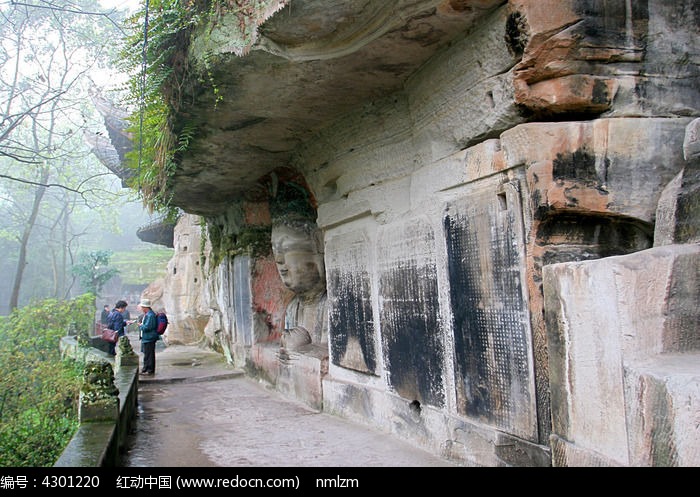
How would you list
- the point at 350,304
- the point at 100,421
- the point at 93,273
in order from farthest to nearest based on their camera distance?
the point at 93,273 < the point at 350,304 < the point at 100,421

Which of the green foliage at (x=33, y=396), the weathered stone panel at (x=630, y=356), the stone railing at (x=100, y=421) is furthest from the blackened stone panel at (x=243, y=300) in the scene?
the weathered stone panel at (x=630, y=356)

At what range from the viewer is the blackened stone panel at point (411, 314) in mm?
4023

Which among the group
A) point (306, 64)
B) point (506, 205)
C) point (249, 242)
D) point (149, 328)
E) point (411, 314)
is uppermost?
point (306, 64)

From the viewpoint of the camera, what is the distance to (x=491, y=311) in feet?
11.1

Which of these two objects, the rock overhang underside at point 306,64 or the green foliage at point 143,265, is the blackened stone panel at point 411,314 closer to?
the rock overhang underside at point 306,64

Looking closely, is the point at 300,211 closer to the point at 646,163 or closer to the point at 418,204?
the point at 418,204

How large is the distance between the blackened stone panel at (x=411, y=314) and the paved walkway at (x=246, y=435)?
1.65 feet

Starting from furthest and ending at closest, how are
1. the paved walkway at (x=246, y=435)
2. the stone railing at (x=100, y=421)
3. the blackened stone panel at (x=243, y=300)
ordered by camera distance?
the blackened stone panel at (x=243, y=300), the paved walkway at (x=246, y=435), the stone railing at (x=100, y=421)

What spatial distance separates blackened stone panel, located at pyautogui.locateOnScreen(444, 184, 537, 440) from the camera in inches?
125

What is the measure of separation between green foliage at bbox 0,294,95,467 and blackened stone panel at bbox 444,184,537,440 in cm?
535

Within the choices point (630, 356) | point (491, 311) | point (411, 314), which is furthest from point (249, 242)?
point (630, 356)

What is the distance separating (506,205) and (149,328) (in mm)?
6844

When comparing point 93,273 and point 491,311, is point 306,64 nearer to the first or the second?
point 491,311
